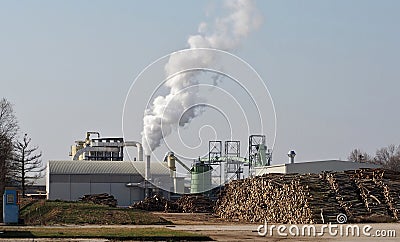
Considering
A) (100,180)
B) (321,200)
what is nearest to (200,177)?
(100,180)

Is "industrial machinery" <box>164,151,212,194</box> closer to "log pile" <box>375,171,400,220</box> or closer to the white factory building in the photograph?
the white factory building

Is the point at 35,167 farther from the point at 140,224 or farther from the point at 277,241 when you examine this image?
the point at 277,241

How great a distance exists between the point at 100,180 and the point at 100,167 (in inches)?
66.0

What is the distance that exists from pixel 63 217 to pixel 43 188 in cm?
6830

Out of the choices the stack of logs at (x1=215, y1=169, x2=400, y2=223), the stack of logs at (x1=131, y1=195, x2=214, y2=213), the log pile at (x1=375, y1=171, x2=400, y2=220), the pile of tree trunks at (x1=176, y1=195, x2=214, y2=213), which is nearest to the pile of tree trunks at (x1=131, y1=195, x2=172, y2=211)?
the stack of logs at (x1=131, y1=195, x2=214, y2=213)

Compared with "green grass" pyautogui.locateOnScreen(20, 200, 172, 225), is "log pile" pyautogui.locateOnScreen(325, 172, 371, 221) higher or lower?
higher

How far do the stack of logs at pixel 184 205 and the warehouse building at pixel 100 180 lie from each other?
12526 mm

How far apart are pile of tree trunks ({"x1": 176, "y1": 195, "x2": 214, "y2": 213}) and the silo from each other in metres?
5.46

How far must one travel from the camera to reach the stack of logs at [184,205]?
2443 inches

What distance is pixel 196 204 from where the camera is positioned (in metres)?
62.3

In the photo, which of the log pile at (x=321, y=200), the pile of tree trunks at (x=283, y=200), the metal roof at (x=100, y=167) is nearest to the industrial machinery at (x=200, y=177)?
the metal roof at (x=100, y=167)

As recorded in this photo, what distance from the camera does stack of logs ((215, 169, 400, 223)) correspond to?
4138cm

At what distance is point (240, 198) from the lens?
167 ft

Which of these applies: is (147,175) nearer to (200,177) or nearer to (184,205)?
(200,177)
